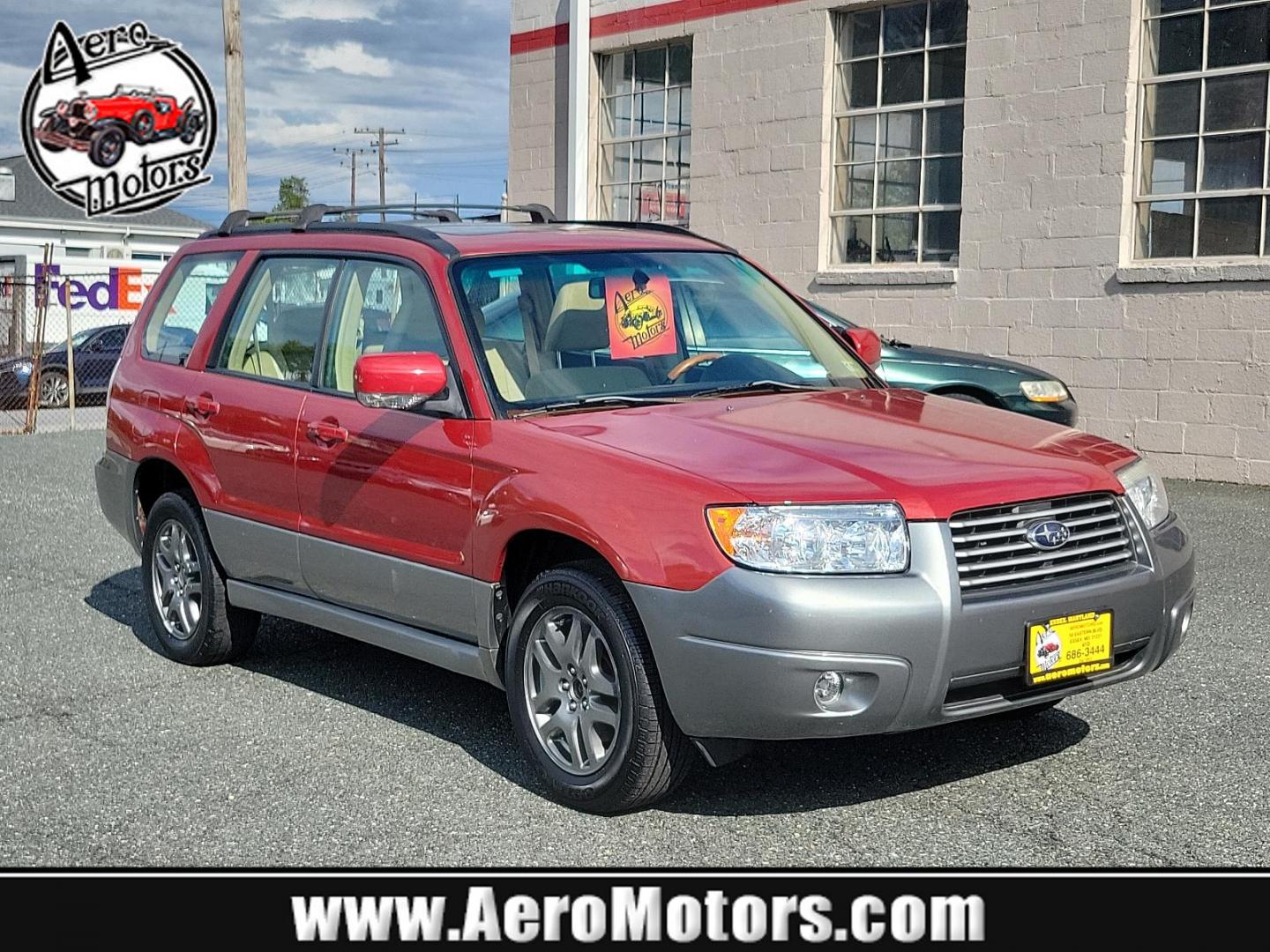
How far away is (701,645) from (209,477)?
2871 mm

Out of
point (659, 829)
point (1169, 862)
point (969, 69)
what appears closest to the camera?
point (1169, 862)

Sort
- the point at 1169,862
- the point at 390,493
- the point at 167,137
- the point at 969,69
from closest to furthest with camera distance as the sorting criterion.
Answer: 1. the point at 1169,862
2. the point at 390,493
3. the point at 969,69
4. the point at 167,137

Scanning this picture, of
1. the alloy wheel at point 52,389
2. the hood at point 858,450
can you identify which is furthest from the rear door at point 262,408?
the alloy wheel at point 52,389

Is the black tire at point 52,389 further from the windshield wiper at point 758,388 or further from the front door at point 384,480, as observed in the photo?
the windshield wiper at point 758,388

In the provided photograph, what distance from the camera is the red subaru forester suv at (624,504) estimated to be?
4.32m

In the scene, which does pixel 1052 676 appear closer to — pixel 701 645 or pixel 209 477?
pixel 701 645

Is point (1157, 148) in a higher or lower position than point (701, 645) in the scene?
higher

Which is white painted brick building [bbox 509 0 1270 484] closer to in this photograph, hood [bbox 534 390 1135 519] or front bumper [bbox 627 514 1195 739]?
hood [bbox 534 390 1135 519]

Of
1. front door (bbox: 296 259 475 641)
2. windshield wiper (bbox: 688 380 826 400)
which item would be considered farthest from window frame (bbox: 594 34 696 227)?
windshield wiper (bbox: 688 380 826 400)

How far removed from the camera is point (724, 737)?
4469 millimetres

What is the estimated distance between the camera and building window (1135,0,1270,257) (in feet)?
40.9

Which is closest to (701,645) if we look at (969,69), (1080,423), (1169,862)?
(1169,862)

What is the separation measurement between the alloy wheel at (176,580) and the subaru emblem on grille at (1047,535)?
3.59 metres

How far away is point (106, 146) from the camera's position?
40.2m
